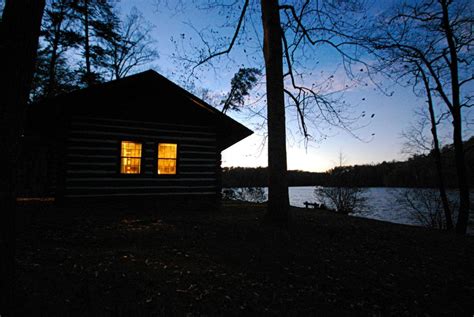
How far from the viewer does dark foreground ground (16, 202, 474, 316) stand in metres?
3.34

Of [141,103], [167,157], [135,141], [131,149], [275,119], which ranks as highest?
[141,103]

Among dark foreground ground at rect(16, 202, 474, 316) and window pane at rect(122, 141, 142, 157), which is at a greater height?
window pane at rect(122, 141, 142, 157)

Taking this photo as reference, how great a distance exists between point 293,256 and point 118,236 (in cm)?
433

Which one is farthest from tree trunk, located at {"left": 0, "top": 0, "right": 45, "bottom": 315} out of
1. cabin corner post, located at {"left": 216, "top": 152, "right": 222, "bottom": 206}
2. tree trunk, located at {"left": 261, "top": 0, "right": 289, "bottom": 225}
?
cabin corner post, located at {"left": 216, "top": 152, "right": 222, "bottom": 206}

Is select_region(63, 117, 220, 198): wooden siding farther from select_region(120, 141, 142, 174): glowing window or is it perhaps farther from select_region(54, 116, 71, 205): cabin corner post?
select_region(120, 141, 142, 174): glowing window

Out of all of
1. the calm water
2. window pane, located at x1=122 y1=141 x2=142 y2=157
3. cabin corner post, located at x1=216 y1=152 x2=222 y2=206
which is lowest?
the calm water

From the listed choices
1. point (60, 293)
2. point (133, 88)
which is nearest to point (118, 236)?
point (60, 293)

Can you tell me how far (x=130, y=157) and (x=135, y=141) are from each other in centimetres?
73

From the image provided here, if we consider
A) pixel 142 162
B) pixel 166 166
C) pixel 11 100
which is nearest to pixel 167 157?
pixel 166 166

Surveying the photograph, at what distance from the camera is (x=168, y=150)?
452 inches

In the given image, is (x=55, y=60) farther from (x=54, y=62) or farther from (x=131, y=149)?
(x=131, y=149)

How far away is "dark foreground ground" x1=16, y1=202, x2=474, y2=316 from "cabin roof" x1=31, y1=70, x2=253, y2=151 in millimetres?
4586

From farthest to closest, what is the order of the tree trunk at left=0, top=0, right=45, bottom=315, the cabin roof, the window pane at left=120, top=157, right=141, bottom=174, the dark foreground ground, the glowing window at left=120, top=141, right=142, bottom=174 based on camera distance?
the window pane at left=120, top=157, right=141, bottom=174 → the glowing window at left=120, top=141, right=142, bottom=174 → the cabin roof → the dark foreground ground → the tree trunk at left=0, top=0, right=45, bottom=315

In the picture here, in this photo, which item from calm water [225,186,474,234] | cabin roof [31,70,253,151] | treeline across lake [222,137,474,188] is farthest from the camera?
calm water [225,186,474,234]
